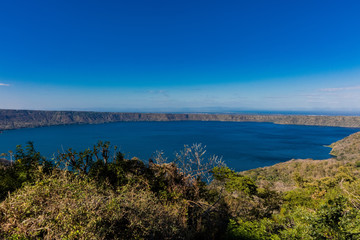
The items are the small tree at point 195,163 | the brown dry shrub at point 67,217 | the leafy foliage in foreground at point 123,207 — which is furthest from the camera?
the small tree at point 195,163

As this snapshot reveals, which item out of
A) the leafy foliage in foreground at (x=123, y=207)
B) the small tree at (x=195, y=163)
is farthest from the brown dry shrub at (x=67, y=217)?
the small tree at (x=195, y=163)

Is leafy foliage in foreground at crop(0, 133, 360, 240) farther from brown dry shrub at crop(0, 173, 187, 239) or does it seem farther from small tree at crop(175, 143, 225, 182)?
small tree at crop(175, 143, 225, 182)

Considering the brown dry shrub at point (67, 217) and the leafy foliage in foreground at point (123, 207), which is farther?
the leafy foliage in foreground at point (123, 207)

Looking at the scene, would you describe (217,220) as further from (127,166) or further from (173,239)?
(127,166)

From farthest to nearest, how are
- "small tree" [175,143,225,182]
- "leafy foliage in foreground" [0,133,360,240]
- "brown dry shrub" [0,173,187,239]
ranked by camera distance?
1. "small tree" [175,143,225,182]
2. "leafy foliage in foreground" [0,133,360,240]
3. "brown dry shrub" [0,173,187,239]

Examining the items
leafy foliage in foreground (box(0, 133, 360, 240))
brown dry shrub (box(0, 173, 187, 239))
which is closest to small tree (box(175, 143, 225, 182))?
leafy foliage in foreground (box(0, 133, 360, 240))

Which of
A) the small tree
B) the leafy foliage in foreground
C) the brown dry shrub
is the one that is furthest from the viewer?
the small tree

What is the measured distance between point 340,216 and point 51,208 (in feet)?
41.7

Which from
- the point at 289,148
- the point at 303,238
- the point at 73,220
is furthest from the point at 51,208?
the point at 289,148

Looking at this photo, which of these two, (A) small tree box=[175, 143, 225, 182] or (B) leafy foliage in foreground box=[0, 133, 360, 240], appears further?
(A) small tree box=[175, 143, 225, 182]

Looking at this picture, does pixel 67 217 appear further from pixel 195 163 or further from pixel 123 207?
pixel 195 163

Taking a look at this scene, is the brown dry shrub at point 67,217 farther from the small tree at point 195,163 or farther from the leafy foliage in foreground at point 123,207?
the small tree at point 195,163

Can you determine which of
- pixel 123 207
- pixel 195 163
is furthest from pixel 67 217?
pixel 195 163

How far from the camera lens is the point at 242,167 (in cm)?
7750
